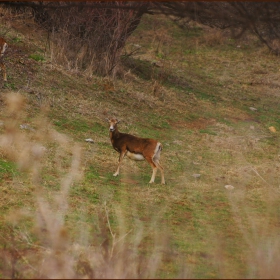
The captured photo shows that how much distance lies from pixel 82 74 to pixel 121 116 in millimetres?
2973

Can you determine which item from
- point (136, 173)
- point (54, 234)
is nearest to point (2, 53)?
point (136, 173)

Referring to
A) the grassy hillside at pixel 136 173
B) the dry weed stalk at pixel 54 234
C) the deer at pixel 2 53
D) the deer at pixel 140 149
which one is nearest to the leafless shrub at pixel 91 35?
the grassy hillside at pixel 136 173

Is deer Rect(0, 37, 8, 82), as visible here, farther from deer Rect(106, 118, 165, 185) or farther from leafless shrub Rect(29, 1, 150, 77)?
deer Rect(106, 118, 165, 185)

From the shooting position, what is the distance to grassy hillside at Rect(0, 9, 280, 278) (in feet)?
24.9

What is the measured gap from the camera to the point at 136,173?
510 inches

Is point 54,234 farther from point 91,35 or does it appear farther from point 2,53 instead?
point 91,35

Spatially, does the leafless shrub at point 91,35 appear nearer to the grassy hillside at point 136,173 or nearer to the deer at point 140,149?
the grassy hillside at point 136,173

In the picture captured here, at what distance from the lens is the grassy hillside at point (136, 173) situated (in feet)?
24.9

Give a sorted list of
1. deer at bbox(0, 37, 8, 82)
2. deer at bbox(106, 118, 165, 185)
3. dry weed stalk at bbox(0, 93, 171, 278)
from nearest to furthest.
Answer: dry weed stalk at bbox(0, 93, 171, 278), deer at bbox(106, 118, 165, 185), deer at bbox(0, 37, 8, 82)

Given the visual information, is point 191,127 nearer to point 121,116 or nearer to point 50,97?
point 121,116

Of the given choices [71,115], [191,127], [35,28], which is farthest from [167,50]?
[71,115]

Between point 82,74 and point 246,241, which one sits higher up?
point 246,241

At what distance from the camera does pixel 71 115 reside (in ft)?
51.9

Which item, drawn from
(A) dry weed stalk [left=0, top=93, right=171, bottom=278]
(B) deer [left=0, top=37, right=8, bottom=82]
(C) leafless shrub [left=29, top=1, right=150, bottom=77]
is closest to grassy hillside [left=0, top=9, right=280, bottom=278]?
(A) dry weed stalk [left=0, top=93, right=171, bottom=278]
